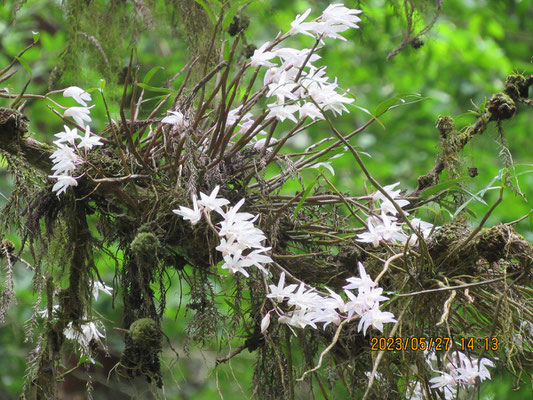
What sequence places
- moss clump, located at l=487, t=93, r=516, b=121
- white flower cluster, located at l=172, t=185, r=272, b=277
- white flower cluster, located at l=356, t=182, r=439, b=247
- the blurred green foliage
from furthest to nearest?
the blurred green foliage
moss clump, located at l=487, t=93, r=516, b=121
white flower cluster, located at l=356, t=182, r=439, b=247
white flower cluster, located at l=172, t=185, r=272, b=277

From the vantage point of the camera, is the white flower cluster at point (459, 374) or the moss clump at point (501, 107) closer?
the white flower cluster at point (459, 374)

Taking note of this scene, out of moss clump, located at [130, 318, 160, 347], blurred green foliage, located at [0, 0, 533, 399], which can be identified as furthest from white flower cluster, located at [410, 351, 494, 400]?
blurred green foliage, located at [0, 0, 533, 399]

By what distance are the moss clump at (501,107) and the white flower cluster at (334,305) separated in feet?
1.57

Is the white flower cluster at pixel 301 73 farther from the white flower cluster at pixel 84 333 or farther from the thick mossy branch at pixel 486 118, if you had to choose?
the white flower cluster at pixel 84 333

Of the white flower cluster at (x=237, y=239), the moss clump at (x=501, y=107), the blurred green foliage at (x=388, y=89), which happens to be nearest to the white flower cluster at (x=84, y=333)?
the white flower cluster at (x=237, y=239)

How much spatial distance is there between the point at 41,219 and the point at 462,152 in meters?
0.91

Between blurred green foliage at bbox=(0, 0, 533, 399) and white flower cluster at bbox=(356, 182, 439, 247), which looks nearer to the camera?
white flower cluster at bbox=(356, 182, 439, 247)

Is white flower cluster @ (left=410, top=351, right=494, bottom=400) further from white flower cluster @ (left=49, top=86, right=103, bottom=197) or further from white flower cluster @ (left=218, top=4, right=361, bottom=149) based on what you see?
white flower cluster @ (left=49, top=86, right=103, bottom=197)

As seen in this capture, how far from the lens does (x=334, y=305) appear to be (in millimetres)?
1020

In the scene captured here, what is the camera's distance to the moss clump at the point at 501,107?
1.23 m

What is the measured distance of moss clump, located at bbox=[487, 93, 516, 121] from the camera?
4.03ft

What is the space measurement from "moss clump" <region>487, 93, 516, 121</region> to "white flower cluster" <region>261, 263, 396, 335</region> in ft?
1.57

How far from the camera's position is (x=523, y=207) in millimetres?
3061
